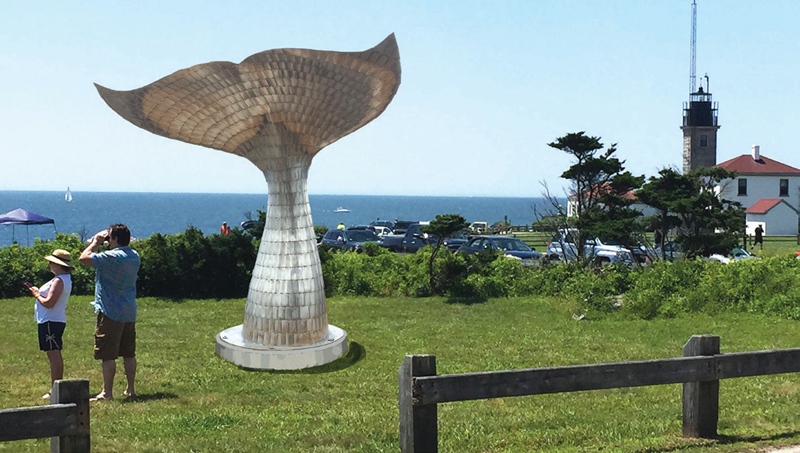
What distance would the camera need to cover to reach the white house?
57.0 metres

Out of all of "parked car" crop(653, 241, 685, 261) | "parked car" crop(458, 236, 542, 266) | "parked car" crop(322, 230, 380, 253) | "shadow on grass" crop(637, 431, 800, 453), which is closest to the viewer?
"shadow on grass" crop(637, 431, 800, 453)

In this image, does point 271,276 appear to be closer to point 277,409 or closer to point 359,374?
point 359,374

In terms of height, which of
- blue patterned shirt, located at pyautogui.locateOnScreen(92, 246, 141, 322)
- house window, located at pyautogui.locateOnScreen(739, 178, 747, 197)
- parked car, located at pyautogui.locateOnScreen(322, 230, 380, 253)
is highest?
house window, located at pyautogui.locateOnScreen(739, 178, 747, 197)

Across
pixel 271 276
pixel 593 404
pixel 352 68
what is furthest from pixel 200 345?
pixel 593 404

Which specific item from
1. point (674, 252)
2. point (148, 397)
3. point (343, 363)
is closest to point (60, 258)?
point (148, 397)

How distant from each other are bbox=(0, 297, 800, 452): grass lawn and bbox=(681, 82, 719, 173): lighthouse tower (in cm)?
5954

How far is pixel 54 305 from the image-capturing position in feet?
24.0

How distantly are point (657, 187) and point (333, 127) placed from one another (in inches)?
535

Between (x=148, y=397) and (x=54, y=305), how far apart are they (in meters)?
1.47

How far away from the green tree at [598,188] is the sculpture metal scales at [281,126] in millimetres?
10250

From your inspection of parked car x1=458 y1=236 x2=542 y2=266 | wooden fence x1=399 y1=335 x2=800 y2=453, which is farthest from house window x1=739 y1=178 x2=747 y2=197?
wooden fence x1=399 y1=335 x2=800 y2=453

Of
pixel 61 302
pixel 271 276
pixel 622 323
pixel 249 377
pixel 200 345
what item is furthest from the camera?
pixel 622 323

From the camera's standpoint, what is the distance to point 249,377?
9562 mm

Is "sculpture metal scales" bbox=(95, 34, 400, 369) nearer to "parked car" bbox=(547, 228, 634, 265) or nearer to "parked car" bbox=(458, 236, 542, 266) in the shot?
"parked car" bbox=(547, 228, 634, 265)
